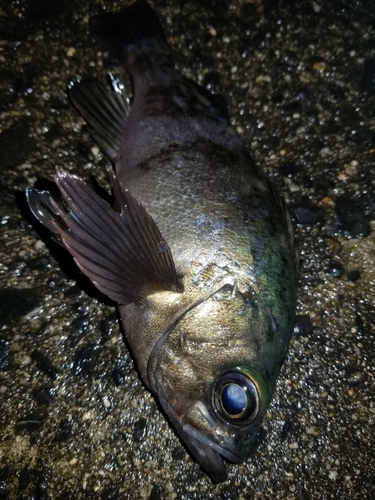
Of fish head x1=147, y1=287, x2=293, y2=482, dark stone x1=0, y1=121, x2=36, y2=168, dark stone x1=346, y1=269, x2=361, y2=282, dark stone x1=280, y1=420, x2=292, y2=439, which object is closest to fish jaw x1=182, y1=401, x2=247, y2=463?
fish head x1=147, y1=287, x2=293, y2=482

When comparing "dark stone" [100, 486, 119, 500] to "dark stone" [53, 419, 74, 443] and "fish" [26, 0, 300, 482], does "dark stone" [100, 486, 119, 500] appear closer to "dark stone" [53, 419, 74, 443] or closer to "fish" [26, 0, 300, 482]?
"dark stone" [53, 419, 74, 443]

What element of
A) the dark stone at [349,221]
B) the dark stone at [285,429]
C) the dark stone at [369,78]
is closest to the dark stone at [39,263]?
the dark stone at [285,429]

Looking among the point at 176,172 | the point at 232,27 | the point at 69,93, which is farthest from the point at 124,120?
the point at 232,27

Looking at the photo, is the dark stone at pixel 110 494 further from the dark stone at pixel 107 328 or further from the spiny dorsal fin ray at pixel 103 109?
the spiny dorsal fin ray at pixel 103 109

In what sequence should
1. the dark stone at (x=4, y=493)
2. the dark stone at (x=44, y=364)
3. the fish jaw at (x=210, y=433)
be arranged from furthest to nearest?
the dark stone at (x=44, y=364), the dark stone at (x=4, y=493), the fish jaw at (x=210, y=433)

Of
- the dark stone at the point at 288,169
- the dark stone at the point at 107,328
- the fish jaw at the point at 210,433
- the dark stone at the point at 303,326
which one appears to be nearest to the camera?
the fish jaw at the point at 210,433

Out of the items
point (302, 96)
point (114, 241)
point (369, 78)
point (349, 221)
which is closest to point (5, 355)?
point (114, 241)
